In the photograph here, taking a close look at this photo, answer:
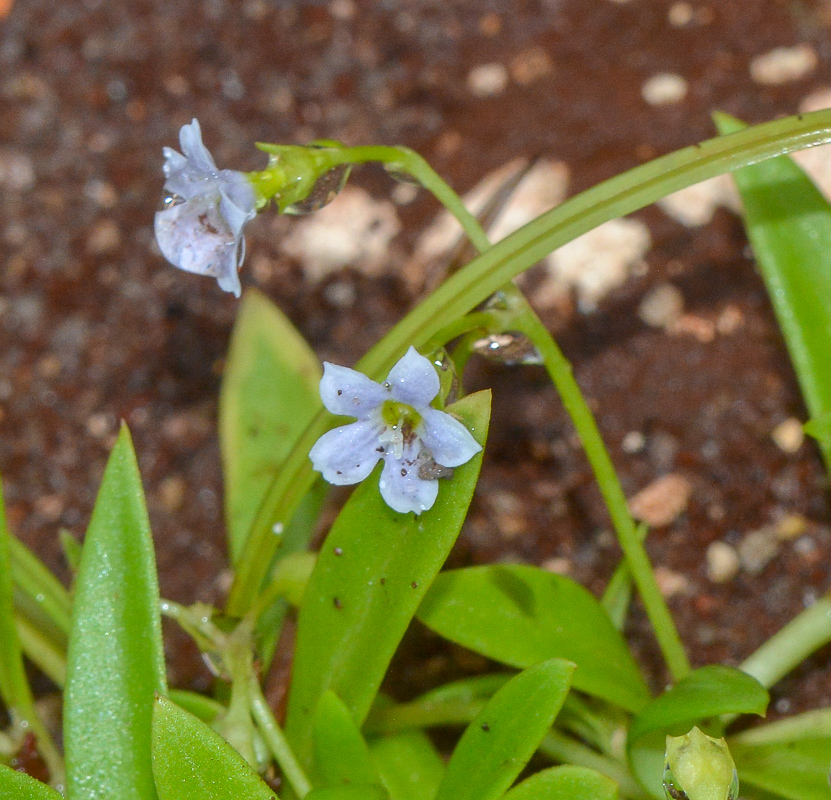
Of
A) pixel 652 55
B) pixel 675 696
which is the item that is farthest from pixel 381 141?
pixel 675 696

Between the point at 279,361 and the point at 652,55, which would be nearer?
the point at 279,361

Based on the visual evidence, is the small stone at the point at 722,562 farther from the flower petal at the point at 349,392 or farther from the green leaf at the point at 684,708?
the flower petal at the point at 349,392

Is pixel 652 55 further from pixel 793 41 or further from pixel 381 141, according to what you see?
pixel 381 141

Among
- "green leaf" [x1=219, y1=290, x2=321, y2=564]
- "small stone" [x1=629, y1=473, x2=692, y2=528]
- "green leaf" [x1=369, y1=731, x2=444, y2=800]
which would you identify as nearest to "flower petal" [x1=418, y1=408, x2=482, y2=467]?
"green leaf" [x1=369, y1=731, x2=444, y2=800]

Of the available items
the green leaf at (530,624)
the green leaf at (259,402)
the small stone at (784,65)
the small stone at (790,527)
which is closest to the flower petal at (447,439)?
the green leaf at (530,624)

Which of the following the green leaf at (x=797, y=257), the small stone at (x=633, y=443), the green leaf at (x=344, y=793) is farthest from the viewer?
the small stone at (x=633, y=443)

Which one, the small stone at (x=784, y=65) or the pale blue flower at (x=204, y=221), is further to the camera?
the small stone at (x=784, y=65)
